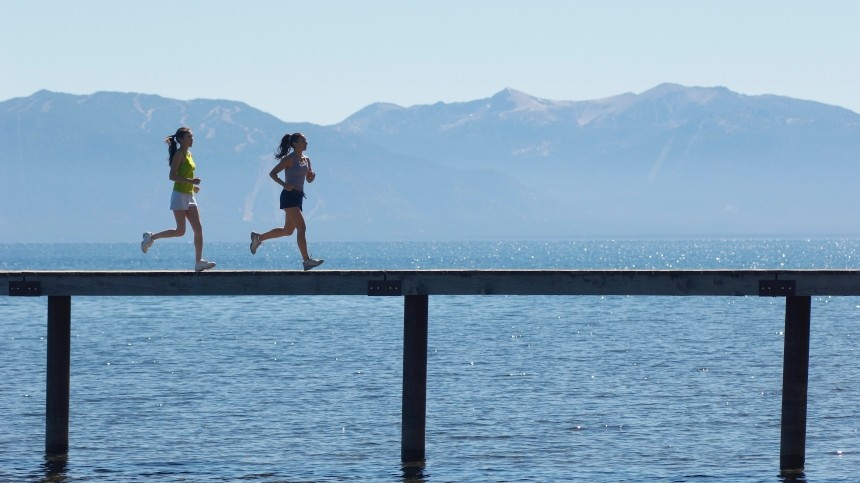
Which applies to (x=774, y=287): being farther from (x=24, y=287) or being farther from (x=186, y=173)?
(x=24, y=287)

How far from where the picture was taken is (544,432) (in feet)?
84.6

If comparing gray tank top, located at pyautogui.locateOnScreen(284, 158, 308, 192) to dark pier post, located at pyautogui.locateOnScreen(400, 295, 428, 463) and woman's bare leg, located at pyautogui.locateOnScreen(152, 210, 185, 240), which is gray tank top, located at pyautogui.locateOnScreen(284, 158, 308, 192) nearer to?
woman's bare leg, located at pyautogui.locateOnScreen(152, 210, 185, 240)

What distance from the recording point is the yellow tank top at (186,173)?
1858cm

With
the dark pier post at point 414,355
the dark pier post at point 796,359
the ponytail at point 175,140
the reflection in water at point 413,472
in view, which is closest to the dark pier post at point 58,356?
the ponytail at point 175,140

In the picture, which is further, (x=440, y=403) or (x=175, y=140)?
(x=440, y=403)

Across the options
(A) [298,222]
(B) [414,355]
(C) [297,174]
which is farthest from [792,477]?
(C) [297,174]

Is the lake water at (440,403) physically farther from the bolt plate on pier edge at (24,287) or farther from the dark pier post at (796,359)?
the bolt plate on pier edge at (24,287)

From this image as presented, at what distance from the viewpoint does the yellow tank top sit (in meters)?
18.6

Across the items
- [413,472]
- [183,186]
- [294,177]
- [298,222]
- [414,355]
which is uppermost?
[294,177]

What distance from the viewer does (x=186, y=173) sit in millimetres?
18719

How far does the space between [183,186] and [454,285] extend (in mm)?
3992

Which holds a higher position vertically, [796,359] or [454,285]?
[454,285]

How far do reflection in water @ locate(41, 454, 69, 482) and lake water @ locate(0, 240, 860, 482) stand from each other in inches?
1.9

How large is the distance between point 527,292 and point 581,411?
1169 cm
